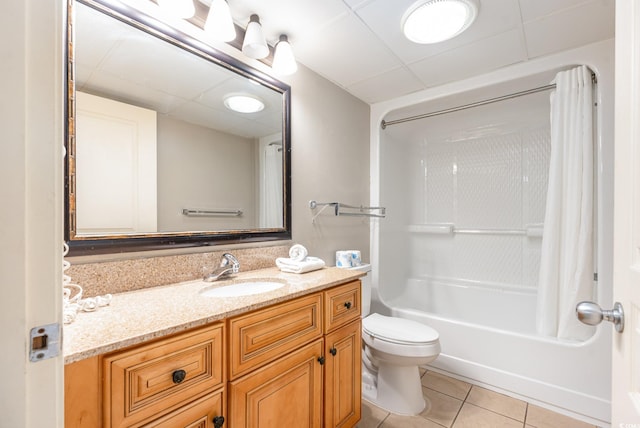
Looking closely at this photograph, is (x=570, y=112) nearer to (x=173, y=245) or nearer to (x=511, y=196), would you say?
(x=511, y=196)

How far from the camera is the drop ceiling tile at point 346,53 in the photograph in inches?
61.5

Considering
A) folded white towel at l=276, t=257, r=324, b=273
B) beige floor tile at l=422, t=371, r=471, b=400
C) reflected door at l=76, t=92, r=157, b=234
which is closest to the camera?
reflected door at l=76, t=92, r=157, b=234

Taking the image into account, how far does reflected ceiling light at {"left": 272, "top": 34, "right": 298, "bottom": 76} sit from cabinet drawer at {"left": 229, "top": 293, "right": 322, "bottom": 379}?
122cm

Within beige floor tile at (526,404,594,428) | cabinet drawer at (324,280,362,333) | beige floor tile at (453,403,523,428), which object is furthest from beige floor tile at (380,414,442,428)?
cabinet drawer at (324,280,362,333)

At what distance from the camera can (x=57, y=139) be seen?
43 cm

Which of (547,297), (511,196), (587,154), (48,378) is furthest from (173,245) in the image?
(511,196)

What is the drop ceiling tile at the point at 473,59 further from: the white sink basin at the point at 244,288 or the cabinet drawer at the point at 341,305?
the white sink basin at the point at 244,288

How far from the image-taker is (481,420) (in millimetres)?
1581

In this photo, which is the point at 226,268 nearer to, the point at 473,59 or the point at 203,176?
the point at 203,176

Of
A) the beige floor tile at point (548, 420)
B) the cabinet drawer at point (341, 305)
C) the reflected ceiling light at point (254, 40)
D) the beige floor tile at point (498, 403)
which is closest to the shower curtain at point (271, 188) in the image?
the reflected ceiling light at point (254, 40)

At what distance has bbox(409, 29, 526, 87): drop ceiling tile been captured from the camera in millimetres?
1662

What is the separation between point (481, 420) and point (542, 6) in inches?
86.7

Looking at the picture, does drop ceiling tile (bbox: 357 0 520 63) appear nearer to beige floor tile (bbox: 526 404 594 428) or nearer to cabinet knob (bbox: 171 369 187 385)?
cabinet knob (bbox: 171 369 187 385)

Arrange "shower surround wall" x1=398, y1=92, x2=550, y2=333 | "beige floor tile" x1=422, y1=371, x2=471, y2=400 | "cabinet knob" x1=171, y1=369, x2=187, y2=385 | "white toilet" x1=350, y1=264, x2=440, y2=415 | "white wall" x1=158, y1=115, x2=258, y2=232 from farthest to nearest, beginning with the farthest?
"shower surround wall" x1=398, y1=92, x2=550, y2=333, "beige floor tile" x1=422, y1=371, x2=471, y2=400, "white toilet" x1=350, y1=264, x2=440, y2=415, "white wall" x1=158, y1=115, x2=258, y2=232, "cabinet knob" x1=171, y1=369, x2=187, y2=385
